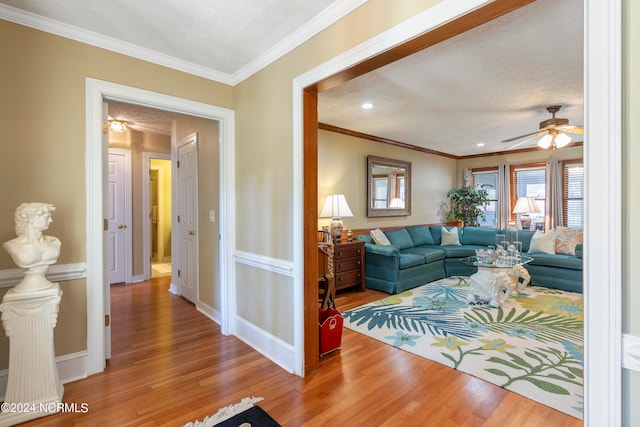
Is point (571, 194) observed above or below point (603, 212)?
above

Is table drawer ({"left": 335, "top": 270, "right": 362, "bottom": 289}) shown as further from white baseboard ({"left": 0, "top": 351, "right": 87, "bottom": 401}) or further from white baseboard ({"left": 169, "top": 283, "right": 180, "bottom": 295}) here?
white baseboard ({"left": 0, "top": 351, "right": 87, "bottom": 401})

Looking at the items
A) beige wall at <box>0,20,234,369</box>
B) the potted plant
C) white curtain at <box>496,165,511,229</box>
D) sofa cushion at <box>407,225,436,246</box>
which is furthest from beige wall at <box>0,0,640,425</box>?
white curtain at <box>496,165,511,229</box>

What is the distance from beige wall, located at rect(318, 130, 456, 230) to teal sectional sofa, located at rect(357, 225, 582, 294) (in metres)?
Answer: 0.47

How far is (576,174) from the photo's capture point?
5926 millimetres

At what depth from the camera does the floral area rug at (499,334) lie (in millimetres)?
2197

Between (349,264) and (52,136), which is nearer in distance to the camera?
(52,136)

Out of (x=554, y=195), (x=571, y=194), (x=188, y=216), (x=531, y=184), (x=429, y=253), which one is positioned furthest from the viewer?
(x=531, y=184)

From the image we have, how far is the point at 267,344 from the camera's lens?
2615 mm

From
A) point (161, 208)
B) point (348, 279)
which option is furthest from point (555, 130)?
point (161, 208)

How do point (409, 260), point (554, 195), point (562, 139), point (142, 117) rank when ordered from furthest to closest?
1. point (554, 195)
2. point (409, 260)
3. point (142, 117)
4. point (562, 139)

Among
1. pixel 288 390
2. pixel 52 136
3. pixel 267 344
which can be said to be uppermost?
pixel 52 136

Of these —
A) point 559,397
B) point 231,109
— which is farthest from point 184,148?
point 559,397

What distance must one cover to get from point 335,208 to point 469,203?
13.3 feet

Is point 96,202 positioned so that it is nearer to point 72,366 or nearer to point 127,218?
point 72,366
